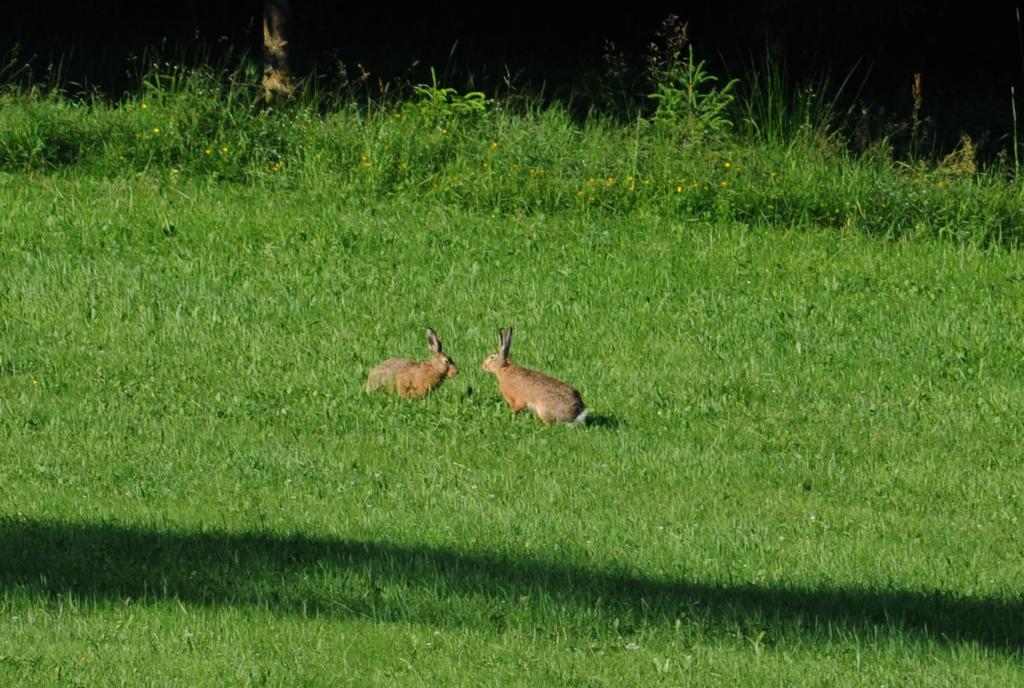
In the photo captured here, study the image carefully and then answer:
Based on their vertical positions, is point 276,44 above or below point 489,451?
above

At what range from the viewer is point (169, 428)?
864 cm

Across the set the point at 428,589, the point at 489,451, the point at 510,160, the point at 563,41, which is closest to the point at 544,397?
the point at 489,451

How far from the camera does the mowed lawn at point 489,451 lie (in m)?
6.04

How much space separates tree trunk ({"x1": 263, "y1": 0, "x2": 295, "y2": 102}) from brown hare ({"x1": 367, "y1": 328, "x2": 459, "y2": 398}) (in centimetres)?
757

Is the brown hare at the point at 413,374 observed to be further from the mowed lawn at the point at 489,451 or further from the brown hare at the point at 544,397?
the brown hare at the point at 544,397

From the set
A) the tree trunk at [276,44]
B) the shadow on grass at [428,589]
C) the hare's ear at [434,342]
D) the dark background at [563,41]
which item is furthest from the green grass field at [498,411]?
the dark background at [563,41]

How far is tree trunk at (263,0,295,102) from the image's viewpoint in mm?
16297

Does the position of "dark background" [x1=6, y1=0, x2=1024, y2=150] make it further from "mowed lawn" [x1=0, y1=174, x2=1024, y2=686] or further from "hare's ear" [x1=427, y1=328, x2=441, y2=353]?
"hare's ear" [x1=427, y1=328, x2=441, y2=353]

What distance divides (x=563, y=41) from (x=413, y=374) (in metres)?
13.3

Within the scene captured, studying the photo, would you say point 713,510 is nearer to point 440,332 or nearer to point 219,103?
point 440,332

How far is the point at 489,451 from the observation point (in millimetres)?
8500

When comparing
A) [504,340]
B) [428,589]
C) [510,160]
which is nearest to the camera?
[428,589]

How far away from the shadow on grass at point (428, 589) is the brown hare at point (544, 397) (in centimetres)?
186

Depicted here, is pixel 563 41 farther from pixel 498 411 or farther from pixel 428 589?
pixel 428 589
